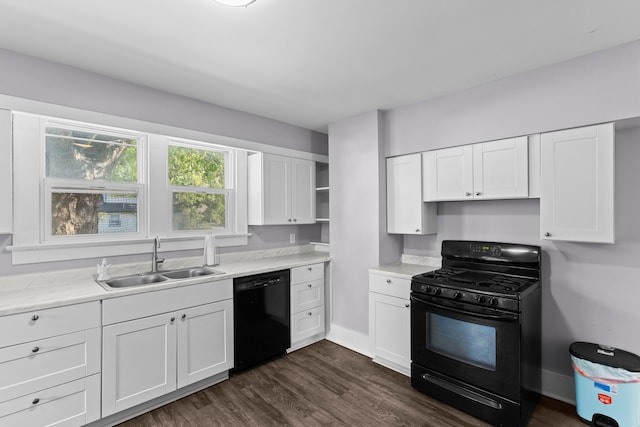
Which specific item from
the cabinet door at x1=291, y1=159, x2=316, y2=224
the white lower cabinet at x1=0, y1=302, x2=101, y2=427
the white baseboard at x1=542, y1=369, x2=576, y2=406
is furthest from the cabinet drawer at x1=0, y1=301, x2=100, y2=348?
the white baseboard at x1=542, y1=369, x2=576, y2=406

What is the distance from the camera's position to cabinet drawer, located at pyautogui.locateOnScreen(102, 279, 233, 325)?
2129mm

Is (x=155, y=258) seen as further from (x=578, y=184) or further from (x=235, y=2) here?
(x=578, y=184)

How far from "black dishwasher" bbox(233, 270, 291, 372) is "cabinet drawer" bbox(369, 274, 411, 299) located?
86cm

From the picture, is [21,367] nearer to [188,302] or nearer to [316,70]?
[188,302]

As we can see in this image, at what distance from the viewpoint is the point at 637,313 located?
2.18 meters

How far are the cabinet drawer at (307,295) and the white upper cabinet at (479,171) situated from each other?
4.96 ft

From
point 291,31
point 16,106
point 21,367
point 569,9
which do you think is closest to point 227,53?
point 291,31

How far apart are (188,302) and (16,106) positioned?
1782 millimetres

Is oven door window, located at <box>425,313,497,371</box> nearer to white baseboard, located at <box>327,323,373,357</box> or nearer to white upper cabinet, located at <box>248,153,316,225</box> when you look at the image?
white baseboard, located at <box>327,323,373,357</box>

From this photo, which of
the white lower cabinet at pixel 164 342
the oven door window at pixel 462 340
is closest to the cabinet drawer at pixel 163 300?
the white lower cabinet at pixel 164 342

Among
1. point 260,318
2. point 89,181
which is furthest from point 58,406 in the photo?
point 89,181

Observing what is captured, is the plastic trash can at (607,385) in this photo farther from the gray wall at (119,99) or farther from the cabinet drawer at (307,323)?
the gray wall at (119,99)

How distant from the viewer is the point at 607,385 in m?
2.01

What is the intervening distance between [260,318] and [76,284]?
1461mm
